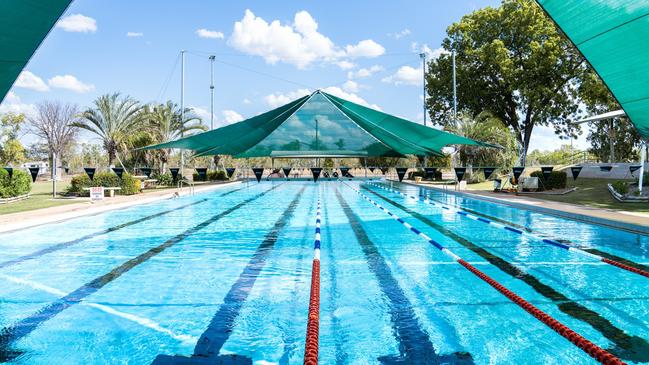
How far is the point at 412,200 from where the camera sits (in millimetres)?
17656

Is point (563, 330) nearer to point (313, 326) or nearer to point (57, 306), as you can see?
point (313, 326)

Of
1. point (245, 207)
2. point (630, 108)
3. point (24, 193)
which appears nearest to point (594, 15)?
point (630, 108)

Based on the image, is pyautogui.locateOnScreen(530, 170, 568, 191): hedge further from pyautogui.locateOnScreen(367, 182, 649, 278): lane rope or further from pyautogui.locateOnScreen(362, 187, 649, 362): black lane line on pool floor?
pyautogui.locateOnScreen(362, 187, 649, 362): black lane line on pool floor

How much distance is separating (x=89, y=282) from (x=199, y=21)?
1606cm

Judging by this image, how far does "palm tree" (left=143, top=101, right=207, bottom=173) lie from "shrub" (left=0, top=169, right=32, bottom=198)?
13.7 metres

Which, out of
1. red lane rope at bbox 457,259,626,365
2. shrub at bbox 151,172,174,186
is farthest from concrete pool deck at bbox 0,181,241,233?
shrub at bbox 151,172,174,186

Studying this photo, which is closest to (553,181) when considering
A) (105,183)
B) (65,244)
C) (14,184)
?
(65,244)

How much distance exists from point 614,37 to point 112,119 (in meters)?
24.1

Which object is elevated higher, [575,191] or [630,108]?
[630,108]

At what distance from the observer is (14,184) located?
15484 millimetres

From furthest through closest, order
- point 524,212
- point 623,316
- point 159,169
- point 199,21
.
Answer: point 159,169
point 199,21
point 524,212
point 623,316

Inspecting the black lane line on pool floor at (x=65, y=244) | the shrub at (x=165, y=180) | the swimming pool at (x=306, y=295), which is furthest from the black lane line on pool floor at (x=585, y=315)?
the shrub at (x=165, y=180)

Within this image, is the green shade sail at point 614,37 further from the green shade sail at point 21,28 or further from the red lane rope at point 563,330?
the green shade sail at point 21,28

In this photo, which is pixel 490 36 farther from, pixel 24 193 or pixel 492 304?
pixel 492 304
